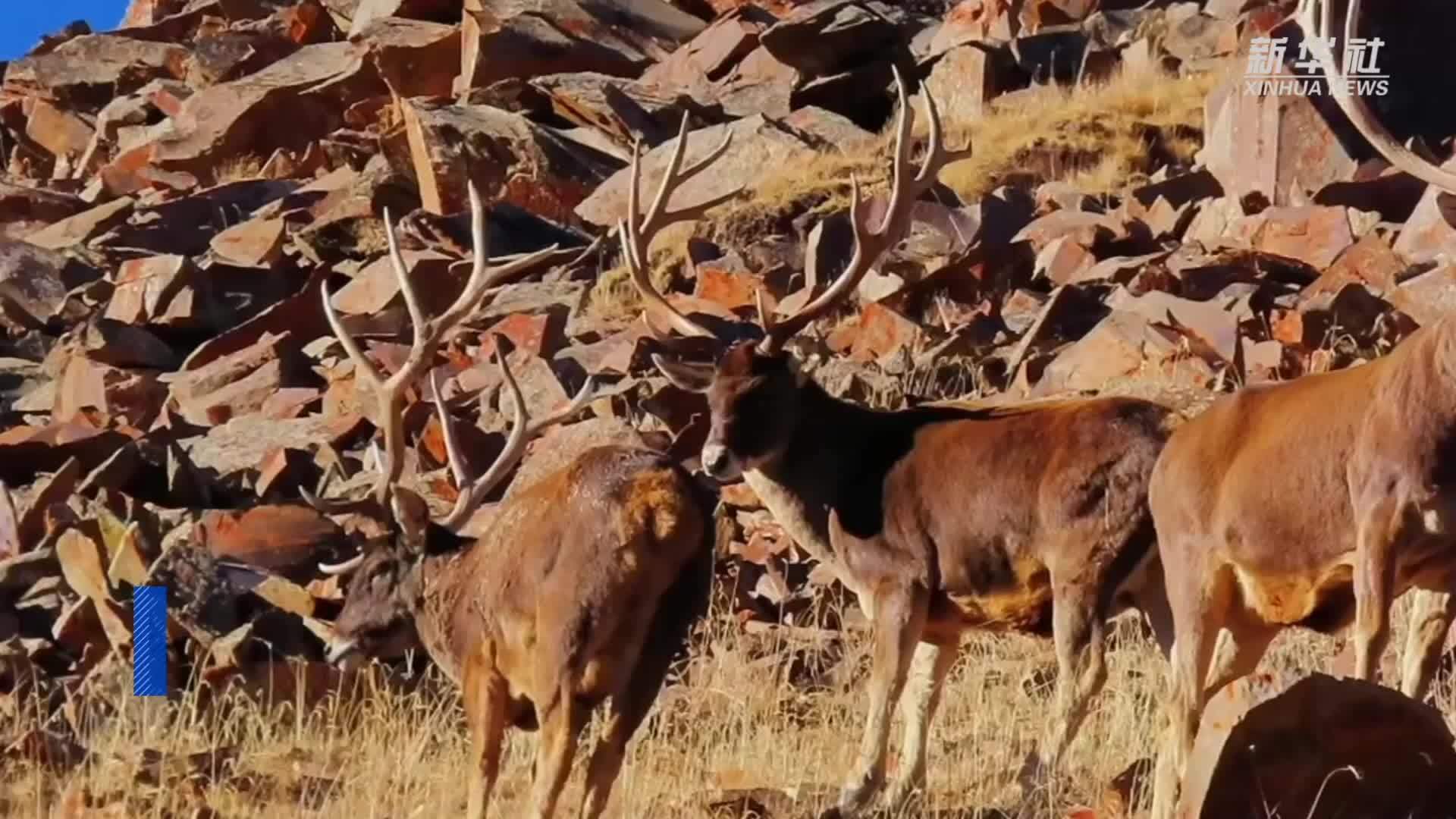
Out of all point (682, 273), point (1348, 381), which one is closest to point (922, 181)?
point (1348, 381)

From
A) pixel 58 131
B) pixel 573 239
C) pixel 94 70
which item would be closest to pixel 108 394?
pixel 573 239

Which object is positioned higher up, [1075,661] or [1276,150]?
[1276,150]

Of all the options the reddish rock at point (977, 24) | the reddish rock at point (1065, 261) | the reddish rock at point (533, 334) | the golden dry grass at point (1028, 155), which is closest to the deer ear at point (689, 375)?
the reddish rock at point (533, 334)

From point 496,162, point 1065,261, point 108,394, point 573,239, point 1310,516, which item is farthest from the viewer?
point 496,162

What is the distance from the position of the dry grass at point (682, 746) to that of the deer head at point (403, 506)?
2.00ft

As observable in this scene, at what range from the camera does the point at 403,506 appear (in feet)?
30.5

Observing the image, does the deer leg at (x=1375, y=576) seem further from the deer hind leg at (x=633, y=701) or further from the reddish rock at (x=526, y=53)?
the reddish rock at (x=526, y=53)

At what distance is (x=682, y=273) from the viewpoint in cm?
1895

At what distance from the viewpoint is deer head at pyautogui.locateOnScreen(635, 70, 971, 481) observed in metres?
10.2

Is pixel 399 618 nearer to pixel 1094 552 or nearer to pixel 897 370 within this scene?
pixel 1094 552

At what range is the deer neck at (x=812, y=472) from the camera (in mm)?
10172

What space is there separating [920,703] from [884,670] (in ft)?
Result: 1.34

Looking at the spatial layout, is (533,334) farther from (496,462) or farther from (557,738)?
(557,738)
